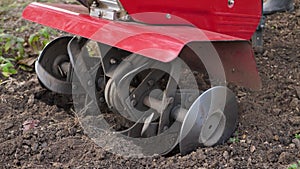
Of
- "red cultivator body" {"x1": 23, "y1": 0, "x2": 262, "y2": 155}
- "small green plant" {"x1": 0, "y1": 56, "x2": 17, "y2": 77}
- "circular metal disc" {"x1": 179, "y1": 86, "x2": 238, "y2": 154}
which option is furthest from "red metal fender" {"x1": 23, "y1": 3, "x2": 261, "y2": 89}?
"small green plant" {"x1": 0, "y1": 56, "x2": 17, "y2": 77}

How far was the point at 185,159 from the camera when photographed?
6.34 ft

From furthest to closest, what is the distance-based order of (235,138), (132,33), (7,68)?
(7,68) < (235,138) < (132,33)

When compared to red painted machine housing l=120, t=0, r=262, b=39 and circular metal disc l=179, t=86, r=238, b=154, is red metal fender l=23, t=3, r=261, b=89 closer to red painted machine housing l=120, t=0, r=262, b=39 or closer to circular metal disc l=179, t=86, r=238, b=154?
red painted machine housing l=120, t=0, r=262, b=39

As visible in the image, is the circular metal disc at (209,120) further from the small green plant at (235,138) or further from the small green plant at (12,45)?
the small green plant at (12,45)

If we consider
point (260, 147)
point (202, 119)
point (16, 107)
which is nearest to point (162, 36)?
point (202, 119)

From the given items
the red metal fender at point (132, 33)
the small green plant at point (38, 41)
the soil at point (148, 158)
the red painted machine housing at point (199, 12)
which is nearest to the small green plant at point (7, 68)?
the soil at point (148, 158)

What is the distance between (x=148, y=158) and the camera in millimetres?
1993

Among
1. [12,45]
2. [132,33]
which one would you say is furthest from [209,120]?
[12,45]

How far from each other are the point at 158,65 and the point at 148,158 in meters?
0.36

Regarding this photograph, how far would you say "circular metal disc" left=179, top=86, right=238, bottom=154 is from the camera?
74.7 inches

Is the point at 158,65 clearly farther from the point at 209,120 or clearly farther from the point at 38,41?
the point at 38,41

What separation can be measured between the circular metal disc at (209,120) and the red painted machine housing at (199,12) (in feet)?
1.05

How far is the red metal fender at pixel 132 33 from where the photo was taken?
175 cm

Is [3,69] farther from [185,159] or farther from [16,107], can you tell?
[185,159]
